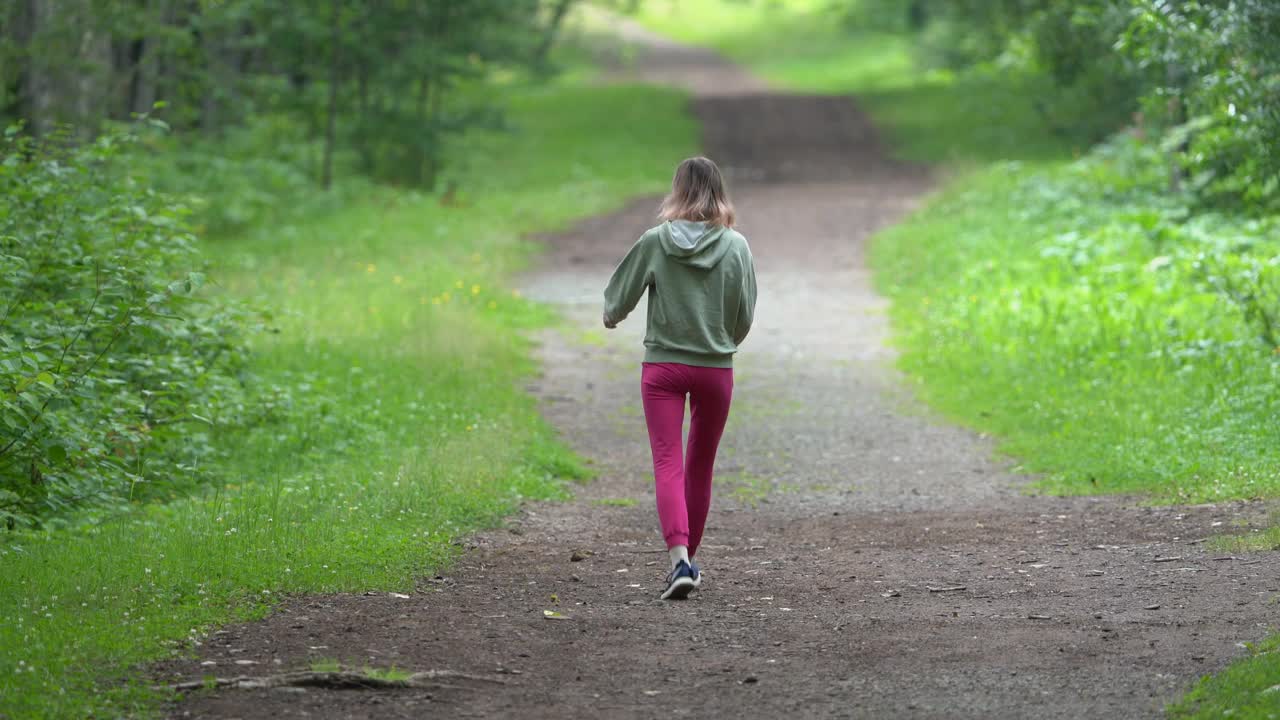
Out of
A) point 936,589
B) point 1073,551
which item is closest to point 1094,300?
point 1073,551

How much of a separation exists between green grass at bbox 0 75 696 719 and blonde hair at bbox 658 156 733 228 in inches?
84.1

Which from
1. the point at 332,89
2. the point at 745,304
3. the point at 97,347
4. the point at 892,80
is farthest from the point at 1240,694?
the point at 892,80

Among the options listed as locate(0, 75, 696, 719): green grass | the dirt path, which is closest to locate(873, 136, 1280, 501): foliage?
the dirt path

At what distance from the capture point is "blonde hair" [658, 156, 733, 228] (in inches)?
258

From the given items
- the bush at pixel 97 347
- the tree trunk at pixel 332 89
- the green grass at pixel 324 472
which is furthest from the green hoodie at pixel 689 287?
the tree trunk at pixel 332 89

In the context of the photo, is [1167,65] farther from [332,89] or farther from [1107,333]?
[332,89]

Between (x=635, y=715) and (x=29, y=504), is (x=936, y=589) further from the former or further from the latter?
(x=29, y=504)

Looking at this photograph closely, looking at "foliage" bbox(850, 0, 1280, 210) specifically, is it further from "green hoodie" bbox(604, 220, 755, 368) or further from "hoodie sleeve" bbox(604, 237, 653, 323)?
"hoodie sleeve" bbox(604, 237, 653, 323)

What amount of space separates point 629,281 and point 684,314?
32 cm

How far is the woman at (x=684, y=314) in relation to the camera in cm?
651

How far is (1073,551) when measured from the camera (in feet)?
24.6

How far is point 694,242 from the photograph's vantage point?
21.4 ft

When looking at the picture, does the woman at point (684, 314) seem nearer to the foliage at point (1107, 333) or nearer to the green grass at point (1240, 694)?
the green grass at point (1240, 694)

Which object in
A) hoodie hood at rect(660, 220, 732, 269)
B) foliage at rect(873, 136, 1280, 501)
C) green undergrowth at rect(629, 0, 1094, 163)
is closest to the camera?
hoodie hood at rect(660, 220, 732, 269)
